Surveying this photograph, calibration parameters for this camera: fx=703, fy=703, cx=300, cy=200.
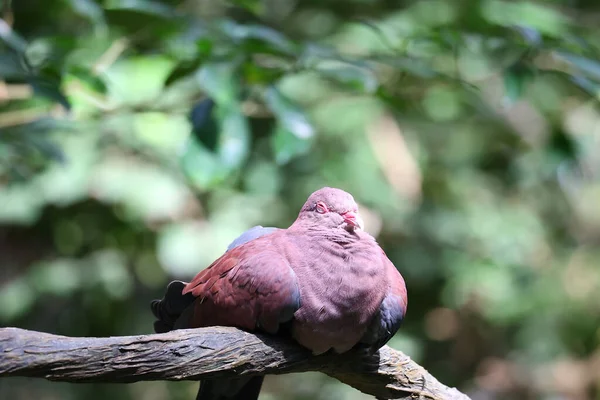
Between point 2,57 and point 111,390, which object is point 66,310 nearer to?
point 111,390

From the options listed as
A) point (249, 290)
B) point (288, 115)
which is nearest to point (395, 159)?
point (288, 115)

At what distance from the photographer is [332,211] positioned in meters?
1.74

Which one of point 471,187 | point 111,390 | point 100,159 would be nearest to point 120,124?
point 100,159

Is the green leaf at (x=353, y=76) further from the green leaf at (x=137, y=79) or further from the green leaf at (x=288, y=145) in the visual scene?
the green leaf at (x=137, y=79)

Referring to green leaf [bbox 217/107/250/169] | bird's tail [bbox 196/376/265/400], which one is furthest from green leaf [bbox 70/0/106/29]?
bird's tail [bbox 196/376/265/400]

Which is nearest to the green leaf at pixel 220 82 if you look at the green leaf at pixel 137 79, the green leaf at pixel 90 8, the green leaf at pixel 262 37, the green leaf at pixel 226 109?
the green leaf at pixel 226 109

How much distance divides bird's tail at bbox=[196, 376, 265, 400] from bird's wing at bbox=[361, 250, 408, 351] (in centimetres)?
39

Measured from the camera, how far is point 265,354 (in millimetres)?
1605

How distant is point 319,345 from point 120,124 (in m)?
2.18

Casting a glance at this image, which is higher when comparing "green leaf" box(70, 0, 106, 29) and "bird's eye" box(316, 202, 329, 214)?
"green leaf" box(70, 0, 106, 29)

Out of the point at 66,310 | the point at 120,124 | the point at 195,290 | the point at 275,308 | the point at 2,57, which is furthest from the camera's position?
the point at 66,310

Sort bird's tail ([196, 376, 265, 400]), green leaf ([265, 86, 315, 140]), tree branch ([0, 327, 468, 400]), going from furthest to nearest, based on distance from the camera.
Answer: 1. green leaf ([265, 86, 315, 140])
2. bird's tail ([196, 376, 265, 400])
3. tree branch ([0, 327, 468, 400])

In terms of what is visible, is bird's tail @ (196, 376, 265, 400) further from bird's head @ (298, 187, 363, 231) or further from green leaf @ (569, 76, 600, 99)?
green leaf @ (569, 76, 600, 99)

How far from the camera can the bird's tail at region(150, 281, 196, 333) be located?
5.87 ft
